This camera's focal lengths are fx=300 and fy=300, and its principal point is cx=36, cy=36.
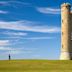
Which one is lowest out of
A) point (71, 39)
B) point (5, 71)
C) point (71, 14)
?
point (5, 71)

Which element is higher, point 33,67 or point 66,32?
Answer: point 66,32

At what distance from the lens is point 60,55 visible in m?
81.0

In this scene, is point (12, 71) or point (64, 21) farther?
point (64, 21)

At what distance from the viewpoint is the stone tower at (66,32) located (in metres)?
79.6

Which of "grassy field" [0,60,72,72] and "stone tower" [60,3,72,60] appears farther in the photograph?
"stone tower" [60,3,72,60]

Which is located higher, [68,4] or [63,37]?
[68,4]

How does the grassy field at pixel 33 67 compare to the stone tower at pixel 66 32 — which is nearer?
the grassy field at pixel 33 67

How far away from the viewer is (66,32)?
262 feet

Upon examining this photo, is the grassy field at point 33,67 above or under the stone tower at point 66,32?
under

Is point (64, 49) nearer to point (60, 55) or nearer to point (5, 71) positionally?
point (60, 55)

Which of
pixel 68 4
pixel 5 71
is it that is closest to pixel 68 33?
pixel 68 4

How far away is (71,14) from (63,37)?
22.2 feet

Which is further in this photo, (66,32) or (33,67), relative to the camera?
(66,32)

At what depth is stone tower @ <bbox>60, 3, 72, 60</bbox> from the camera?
79.6m
